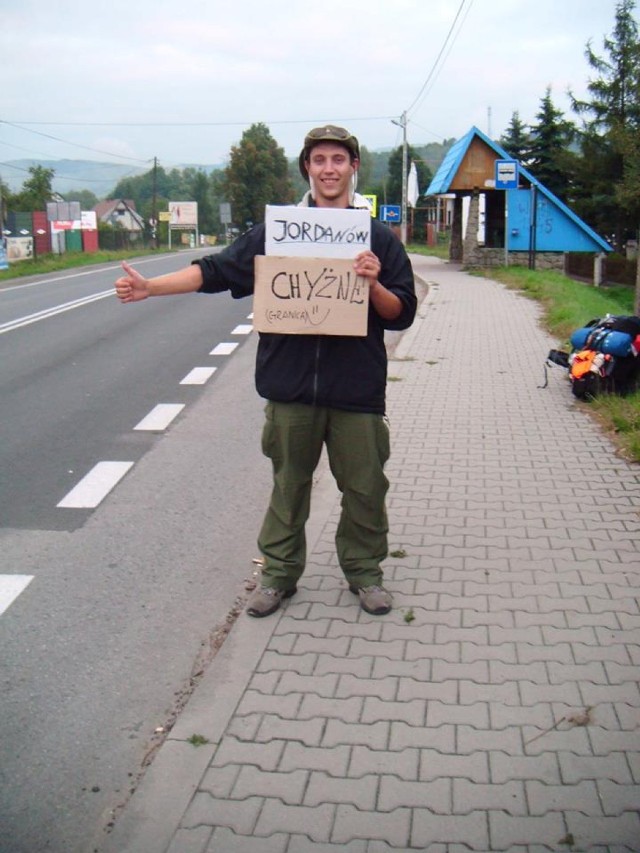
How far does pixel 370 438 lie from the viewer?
183 inches

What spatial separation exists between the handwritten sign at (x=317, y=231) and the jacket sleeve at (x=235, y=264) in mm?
110

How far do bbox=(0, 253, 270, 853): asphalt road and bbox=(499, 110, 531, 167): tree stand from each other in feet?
167

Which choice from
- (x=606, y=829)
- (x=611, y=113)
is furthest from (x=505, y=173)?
(x=611, y=113)

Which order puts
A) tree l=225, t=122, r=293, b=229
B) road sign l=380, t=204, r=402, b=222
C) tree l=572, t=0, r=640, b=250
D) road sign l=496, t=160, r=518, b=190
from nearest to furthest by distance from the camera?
road sign l=496, t=160, r=518, b=190 < road sign l=380, t=204, r=402, b=222 < tree l=572, t=0, r=640, b=250 < tree l=225, t=122, r=293, b=229

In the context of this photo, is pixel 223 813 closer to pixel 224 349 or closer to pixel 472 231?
pixel 224 349

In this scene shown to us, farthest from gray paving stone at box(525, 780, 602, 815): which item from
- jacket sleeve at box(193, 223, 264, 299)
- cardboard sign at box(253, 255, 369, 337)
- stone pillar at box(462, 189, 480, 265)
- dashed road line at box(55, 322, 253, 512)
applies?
stone pillar at box(462, 189, 480, 265)

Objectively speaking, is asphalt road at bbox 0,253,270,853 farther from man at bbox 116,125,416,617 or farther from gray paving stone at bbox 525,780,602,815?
gray paving stone at bbox 525,780,602,815

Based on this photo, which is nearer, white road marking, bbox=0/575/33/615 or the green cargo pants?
the green cargo pants

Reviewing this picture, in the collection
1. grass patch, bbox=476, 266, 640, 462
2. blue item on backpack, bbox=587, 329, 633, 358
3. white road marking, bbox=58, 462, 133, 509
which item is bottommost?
A: white road marking, bbox=58, 462, 133, 509

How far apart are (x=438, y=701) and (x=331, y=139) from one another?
7.58 feet

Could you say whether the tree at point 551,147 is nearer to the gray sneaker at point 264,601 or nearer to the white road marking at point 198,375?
the white road marking at point 198,375

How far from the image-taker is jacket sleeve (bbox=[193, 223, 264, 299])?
4.59 m

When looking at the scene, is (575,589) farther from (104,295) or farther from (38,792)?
(104,295)

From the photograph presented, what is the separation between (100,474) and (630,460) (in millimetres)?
3775
